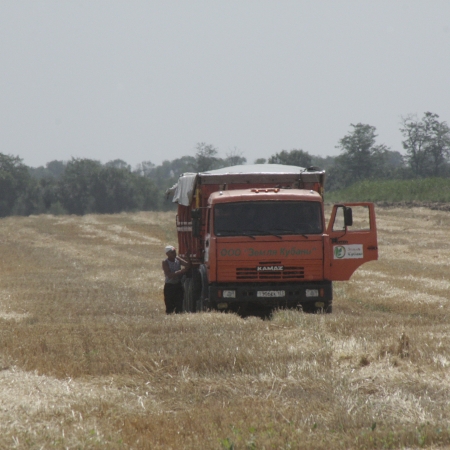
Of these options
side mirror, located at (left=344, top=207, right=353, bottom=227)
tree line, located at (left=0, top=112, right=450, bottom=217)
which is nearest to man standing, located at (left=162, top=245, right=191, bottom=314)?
side mirror, located at (left=344, top=207, right=353, bottom=227)

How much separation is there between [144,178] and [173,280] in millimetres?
107766

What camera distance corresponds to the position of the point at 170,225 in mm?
57438

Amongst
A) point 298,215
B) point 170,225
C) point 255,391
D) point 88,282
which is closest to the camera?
point 255,391

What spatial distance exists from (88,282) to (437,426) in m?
19.4

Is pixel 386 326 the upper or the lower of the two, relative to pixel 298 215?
lower

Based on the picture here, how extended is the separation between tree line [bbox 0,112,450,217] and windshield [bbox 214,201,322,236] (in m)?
82.5

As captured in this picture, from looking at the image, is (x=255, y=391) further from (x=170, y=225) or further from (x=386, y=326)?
(x=170, y=225)

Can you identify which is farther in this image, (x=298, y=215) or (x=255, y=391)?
(x=298, y=215)

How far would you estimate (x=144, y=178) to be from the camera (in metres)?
124

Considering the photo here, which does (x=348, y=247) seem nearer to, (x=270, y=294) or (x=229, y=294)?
(x=270, y=294)

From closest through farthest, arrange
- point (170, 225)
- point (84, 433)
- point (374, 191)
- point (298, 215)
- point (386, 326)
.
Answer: point (84, 433) < point (386, 326) < point (298, 215) < point (170, 225) < point (374, 191)

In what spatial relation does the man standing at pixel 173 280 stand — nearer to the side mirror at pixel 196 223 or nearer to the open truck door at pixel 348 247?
the side mirror at pixel 196 223

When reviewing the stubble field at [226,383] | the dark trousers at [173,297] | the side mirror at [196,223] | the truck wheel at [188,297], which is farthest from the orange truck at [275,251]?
the stubble field at [226,383]

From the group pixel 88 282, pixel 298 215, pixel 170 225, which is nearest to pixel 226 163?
pixel 170 225
